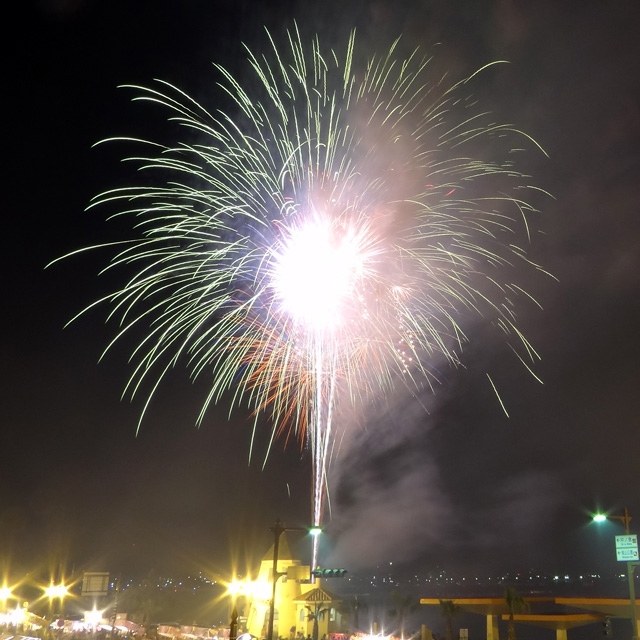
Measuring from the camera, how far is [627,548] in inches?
835

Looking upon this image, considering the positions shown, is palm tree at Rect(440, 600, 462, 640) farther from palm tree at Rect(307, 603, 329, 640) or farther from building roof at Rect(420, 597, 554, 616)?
palm tree at Rect(307, 603, 329, 640)

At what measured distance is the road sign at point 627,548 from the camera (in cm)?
2084

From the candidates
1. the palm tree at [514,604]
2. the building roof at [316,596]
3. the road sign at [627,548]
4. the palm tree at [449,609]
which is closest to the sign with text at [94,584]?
the building roof at [316,596]

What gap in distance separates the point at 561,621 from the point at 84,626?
27050 mm

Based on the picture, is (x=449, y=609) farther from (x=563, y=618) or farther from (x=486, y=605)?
(x=563, y=618)

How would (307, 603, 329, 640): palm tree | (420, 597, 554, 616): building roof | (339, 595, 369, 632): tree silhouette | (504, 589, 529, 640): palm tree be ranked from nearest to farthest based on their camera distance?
(504, 589, 529, 640): palm tree < (420, 597, 554, 616): building roof < (307, 603, 329, 640): palm tree < (339, 595, 369, 632): tree silhouette

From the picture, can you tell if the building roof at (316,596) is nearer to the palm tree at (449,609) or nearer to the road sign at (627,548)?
the palm tree at (449,609)

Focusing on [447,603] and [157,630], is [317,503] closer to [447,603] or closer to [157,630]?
[157,630]

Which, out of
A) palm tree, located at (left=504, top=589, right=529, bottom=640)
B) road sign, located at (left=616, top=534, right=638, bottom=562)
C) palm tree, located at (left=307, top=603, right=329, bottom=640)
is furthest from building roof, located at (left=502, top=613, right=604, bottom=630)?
road sign, located at (left=616, top=534, right=638, bottom=562)

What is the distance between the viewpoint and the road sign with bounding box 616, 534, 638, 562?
20836 millimetres

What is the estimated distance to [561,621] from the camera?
34938mm

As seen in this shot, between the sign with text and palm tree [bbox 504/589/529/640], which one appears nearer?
palm tree [bbox 504/589/529/640]

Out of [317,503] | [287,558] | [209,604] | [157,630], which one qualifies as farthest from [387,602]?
[317,503]

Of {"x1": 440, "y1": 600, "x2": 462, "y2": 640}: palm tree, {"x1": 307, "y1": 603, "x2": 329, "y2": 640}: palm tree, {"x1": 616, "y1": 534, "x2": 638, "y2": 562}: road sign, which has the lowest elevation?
{"x1": 307, "y1": 603, "x2": 329, "y2": 640}: palm tree
